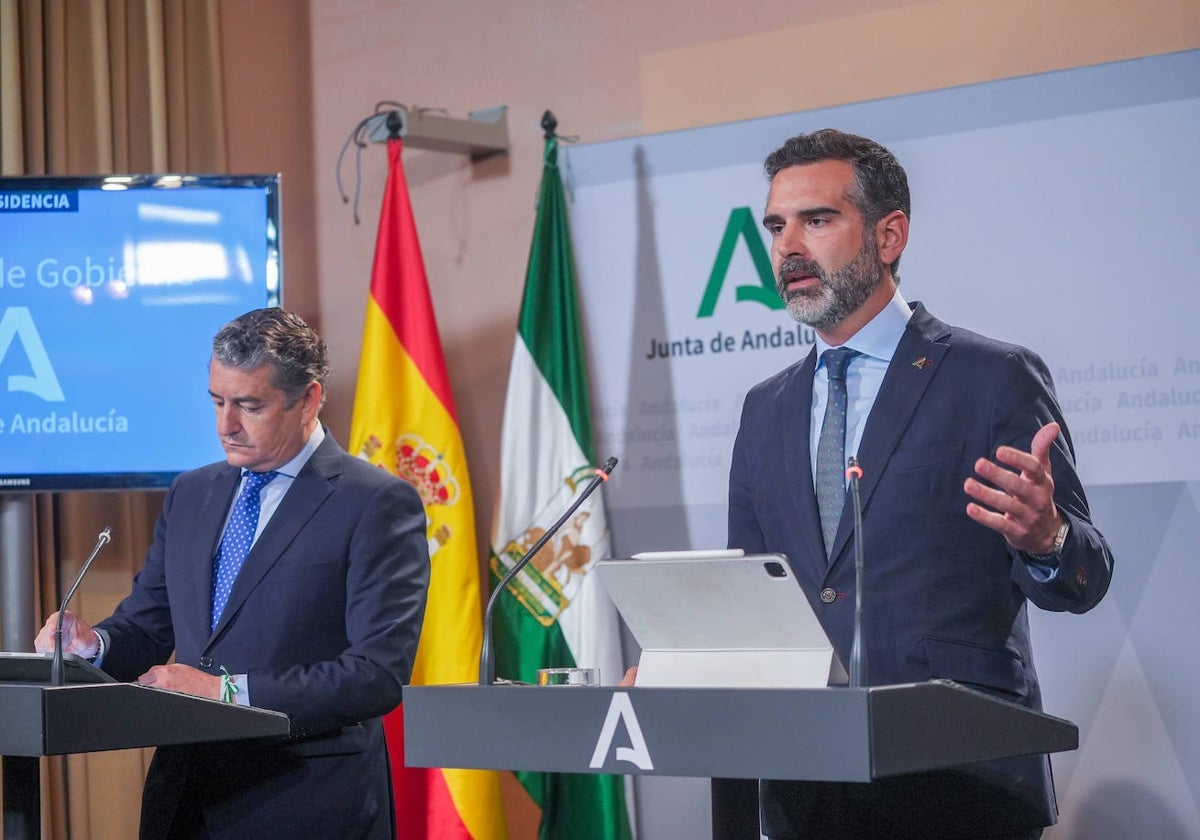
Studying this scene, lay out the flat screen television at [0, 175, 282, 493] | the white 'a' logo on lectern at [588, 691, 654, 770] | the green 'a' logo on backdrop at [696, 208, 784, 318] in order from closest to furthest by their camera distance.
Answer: the white 'a' logo on lectern at [588, 691, 654, 770] → the flat screen television at [0, 175, 282, 493] → the green 'a' logo on backdrop at [696, 208, 784, 318]

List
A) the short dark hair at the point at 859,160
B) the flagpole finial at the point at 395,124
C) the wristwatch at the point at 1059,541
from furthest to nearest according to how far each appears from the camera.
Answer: the flagpole finial at the point at 395,124
the short dark hair at the point at 859,160
the wristwatch at the point at 1059,541

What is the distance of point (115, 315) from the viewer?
3863 millimetres

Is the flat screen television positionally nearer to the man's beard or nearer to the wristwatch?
the man's beard

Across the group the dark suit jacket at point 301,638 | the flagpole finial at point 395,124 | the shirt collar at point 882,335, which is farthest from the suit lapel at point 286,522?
the flagpole finial at point 395,124

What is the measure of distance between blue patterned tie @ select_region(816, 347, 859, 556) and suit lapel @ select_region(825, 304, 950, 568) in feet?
0.18

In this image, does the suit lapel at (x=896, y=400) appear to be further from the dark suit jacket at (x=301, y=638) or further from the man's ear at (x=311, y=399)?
the man's ear at (x=311, y=399)

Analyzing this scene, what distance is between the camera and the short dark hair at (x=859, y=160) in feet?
8.21

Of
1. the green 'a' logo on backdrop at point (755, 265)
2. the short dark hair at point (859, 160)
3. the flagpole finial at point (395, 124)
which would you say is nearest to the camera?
the short dark hair at point (859, 160)

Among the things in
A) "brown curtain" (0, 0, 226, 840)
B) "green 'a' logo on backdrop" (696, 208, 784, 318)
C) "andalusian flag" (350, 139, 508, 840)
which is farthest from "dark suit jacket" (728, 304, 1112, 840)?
"brown curtain" (0, 0, 226, 840)

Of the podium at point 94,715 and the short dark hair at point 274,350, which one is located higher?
the short dark hair at point 274,350

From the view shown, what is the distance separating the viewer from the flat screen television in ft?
12.4

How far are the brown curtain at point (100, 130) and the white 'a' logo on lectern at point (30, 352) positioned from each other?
0.38 metres

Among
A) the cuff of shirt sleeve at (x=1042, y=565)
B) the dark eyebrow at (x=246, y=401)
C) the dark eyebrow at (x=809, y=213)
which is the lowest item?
the cuff of shirt sleeve at (x=1042, y=565)

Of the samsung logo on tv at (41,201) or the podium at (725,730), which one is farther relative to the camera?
the samsung logo on tv at (41,201)
